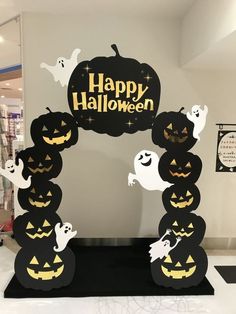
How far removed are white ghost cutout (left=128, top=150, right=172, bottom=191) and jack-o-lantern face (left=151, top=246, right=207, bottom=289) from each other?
519mm

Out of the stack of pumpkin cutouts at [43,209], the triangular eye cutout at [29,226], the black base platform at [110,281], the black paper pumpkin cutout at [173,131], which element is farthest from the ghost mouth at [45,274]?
the black paper pumpkin cutout at [173,131]

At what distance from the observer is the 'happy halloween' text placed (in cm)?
187

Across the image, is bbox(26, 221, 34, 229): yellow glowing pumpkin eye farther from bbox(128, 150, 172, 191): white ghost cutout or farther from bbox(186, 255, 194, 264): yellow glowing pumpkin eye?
bbox(186, 255, 194, 264): yellow glowing pumpkin eye

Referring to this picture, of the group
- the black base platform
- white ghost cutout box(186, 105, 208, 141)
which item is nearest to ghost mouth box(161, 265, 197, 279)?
the black base platform

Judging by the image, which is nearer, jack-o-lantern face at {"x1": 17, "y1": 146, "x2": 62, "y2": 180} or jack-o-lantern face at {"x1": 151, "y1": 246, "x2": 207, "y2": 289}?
jack-o-lantern face at {"x1": 17, "y1": 146, "x2": 62, "y2": 180}

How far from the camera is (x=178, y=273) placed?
6.60ft

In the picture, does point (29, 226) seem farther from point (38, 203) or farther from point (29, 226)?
point (38, 203)

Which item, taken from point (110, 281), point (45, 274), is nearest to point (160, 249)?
point (110, 281)

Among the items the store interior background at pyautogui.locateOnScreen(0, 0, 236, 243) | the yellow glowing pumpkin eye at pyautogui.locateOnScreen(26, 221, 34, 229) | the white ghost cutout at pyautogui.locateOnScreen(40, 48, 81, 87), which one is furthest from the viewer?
the store interior background at pyautogui.locateOnScreen(0, 0, 236, 243)

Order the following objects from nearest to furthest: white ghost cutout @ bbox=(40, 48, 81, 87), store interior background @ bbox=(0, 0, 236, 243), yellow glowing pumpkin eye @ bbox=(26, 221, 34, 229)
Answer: white ghost cutout @ bbox=(40, 48, 81, 87) < yellow glowing pumpkin eye @ bbox=(26, 221, 34, 229) < store interior background @ bbox=(0, 0, 236, 243)

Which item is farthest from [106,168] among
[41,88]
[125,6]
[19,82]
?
[125,6]

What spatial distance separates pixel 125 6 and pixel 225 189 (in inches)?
76.5

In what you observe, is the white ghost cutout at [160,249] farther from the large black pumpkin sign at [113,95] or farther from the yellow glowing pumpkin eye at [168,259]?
the large black pumpkin sign at [113,95]

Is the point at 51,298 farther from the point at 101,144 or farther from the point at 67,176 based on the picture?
the point at 101,144
